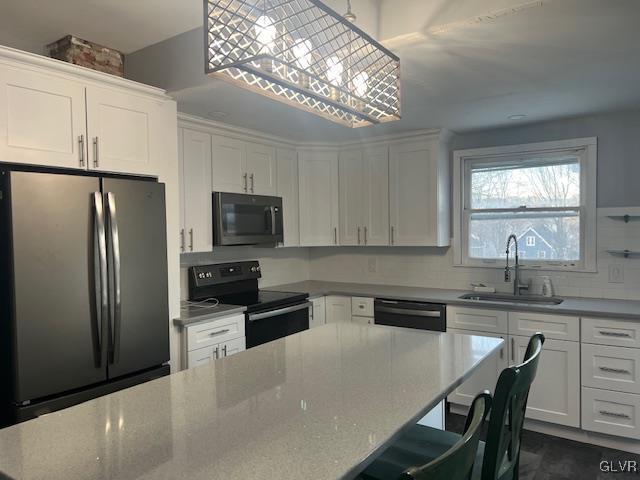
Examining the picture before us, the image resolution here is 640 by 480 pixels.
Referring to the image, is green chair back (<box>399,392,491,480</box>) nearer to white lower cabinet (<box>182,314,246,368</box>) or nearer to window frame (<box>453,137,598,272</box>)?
A: white lower cabinet (<box>182,314,246,368</box>)

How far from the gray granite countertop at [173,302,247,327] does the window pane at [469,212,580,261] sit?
2.11 meters

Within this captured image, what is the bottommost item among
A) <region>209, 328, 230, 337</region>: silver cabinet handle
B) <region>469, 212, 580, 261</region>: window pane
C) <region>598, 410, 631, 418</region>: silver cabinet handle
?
<region>598, 410, 631, 418</region>: silver cabinet handle

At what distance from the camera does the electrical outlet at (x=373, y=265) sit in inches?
175

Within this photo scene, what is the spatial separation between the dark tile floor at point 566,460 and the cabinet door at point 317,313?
1.72 m

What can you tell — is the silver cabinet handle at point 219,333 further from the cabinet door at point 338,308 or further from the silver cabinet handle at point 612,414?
the silver cabinet handle at point 612,414

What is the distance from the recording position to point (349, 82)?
157 cm

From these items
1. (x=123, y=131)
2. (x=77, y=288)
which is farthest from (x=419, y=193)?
(x=77, y=288)

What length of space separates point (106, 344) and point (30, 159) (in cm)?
93

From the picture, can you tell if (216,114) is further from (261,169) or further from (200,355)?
(200,355)

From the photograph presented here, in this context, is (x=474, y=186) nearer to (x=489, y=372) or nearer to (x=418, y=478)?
(x=489, y=372)

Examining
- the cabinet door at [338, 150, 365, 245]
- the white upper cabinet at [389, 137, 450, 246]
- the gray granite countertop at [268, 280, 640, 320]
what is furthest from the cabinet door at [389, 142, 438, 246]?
the gray granite countertop at [268, 280, 640, 320]

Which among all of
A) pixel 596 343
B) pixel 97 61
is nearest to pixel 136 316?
pixel 97 61

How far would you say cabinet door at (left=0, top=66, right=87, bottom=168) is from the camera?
2037mm

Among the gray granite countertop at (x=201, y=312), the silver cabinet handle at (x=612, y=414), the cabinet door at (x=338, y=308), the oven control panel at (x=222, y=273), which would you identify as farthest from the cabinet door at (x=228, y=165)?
the silver cabinet handle at (x=612, y=414)
